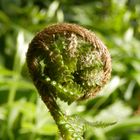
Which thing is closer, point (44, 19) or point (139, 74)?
point (139, 74)

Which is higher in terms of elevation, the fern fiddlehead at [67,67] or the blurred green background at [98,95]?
the blurred green background at [98,95]

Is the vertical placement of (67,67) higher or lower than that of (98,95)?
lower

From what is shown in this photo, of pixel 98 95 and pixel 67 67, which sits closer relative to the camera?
pixel 67 67

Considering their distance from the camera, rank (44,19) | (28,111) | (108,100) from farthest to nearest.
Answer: (44,19) → (108,100) → (28,111)

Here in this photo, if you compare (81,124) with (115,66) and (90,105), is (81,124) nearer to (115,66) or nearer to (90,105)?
(90,105)

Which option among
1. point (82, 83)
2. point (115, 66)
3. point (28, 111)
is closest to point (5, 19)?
point (115, 66)
